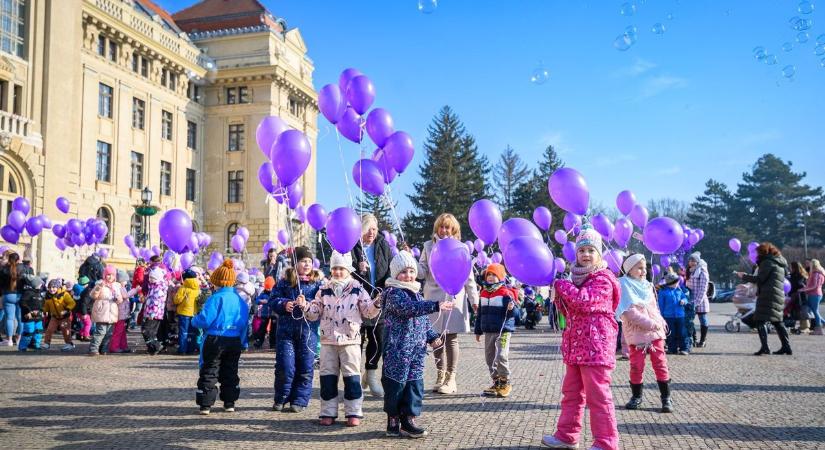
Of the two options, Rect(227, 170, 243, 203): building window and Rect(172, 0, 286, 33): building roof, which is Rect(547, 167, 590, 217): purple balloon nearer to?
Rect(227, 170, 243, 203): building window

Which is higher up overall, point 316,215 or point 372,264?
point 316,215

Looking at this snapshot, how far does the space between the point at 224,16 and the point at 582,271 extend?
43187mm

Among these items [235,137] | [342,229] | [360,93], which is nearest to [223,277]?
[342,229]

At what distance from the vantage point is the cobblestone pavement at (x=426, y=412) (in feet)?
16.6

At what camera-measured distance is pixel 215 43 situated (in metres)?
41.6

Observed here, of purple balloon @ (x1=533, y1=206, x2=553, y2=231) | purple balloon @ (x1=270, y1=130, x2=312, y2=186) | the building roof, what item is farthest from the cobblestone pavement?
the building roof

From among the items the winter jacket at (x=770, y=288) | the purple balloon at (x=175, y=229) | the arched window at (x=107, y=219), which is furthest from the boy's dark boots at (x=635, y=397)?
the arched window at (x=107, y=219)

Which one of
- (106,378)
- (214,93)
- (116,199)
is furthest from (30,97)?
(106,378)

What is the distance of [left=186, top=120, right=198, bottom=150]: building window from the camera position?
40.2m

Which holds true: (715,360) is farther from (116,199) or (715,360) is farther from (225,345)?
(116,199)

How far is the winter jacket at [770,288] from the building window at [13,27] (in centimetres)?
2775

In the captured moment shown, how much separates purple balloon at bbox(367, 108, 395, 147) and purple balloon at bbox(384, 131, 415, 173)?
11cm

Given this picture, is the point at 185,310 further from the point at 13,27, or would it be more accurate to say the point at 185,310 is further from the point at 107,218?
the point at 107,218

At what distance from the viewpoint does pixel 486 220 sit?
7516 mm
